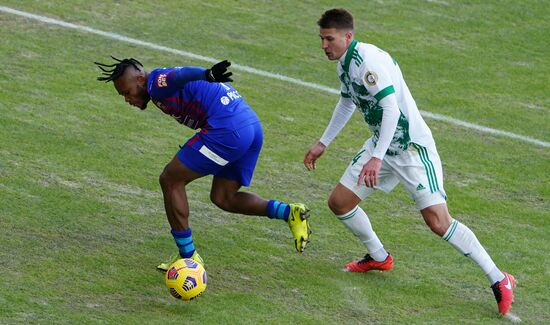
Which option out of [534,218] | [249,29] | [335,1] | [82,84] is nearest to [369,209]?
[534,218]

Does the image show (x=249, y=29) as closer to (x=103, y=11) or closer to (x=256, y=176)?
(x=103, y=11)

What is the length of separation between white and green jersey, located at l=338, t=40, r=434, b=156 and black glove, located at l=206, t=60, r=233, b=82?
102 centimetres

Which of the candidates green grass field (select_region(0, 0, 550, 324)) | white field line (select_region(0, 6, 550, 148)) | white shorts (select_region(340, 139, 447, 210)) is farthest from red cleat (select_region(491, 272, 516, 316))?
white field line (select_region(0, 6, 550, 148))

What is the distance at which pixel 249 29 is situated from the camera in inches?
610

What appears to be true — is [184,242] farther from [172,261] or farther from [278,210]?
→ [278,210]

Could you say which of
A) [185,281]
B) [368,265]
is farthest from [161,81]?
[368,265]

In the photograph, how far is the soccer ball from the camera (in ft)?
26.9

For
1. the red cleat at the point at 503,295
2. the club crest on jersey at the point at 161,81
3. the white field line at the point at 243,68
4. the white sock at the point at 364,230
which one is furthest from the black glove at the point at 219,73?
the white field line at the point at 243,68

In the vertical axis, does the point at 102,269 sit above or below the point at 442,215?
below

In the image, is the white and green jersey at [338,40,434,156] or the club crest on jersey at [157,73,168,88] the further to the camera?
the club crest on jersey at [157,73,168,88]

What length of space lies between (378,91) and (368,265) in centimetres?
160

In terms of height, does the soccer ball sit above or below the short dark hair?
below

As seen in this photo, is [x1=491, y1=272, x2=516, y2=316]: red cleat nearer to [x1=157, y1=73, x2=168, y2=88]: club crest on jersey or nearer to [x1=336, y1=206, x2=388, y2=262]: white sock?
[x1=336, y1=206, x2=388, y2=262]: white sock

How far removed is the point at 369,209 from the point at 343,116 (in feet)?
5.78
